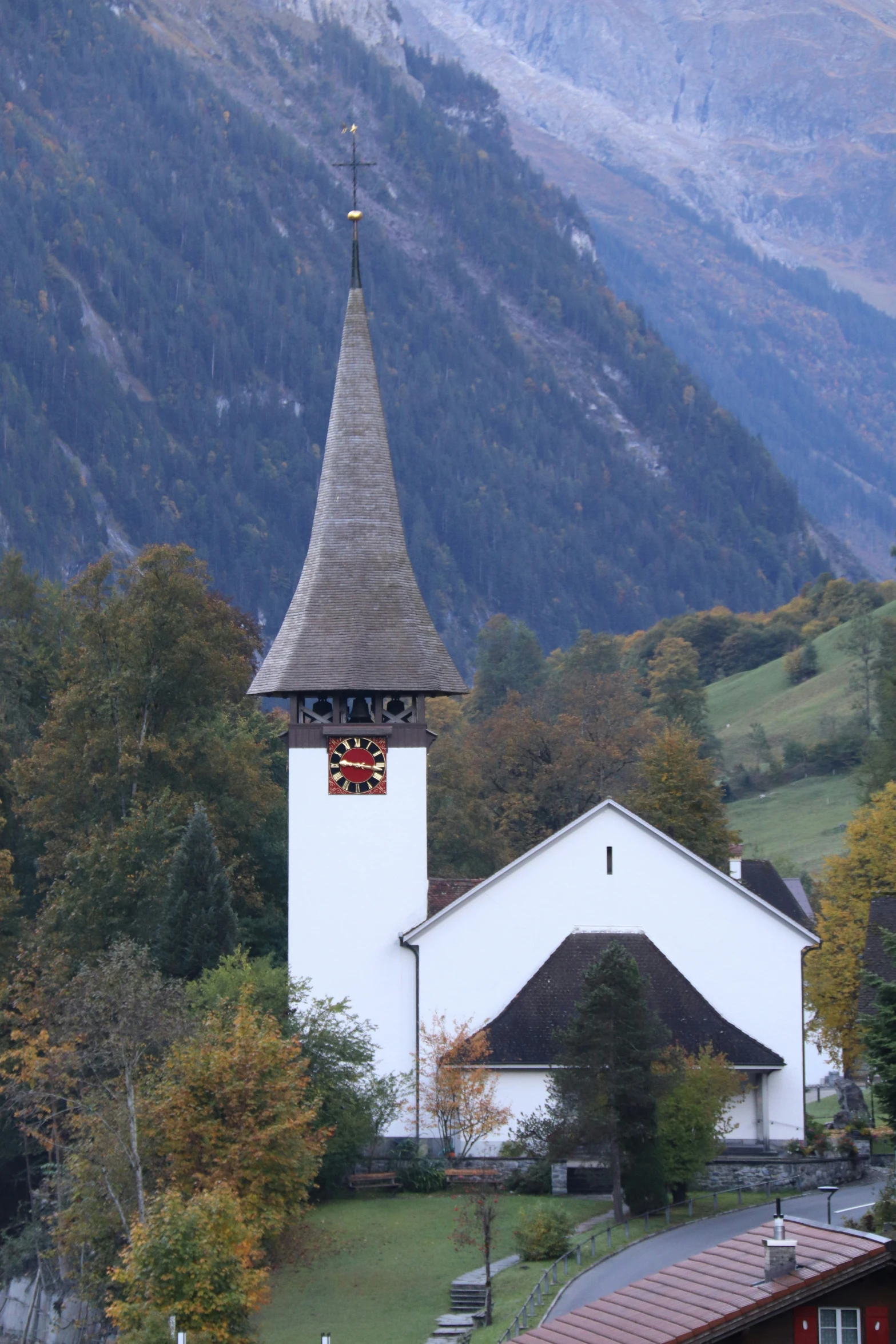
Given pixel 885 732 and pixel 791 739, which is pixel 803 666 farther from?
pixel 885 732

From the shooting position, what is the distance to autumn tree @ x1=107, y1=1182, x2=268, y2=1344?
106 feet

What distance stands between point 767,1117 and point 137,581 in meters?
26.7

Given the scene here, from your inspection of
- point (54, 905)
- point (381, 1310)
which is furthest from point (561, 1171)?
point (54, 905)

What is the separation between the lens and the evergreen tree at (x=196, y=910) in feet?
176

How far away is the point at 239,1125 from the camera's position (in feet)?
127

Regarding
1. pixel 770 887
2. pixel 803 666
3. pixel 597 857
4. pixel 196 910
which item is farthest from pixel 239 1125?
pixel 803 666

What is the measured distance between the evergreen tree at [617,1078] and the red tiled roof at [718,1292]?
45.1 feet

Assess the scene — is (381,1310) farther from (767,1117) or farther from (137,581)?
(137,581)

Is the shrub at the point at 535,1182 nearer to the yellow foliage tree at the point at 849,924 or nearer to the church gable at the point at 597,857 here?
the church gable at the point at 597,857

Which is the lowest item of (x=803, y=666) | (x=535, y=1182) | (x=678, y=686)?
(x=535, y=1182)

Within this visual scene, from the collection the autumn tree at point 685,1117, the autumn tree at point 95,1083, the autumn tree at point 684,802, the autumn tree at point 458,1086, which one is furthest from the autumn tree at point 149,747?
the autumn tree at point 685,1117

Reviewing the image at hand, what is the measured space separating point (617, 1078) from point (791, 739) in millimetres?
89851

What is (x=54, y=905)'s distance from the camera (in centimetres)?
5750

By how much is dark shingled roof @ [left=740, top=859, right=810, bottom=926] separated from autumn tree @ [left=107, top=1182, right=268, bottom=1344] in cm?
3457
